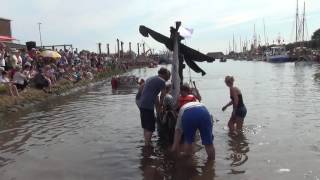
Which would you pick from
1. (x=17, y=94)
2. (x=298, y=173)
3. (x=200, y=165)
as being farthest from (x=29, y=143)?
(x=17, y=94)

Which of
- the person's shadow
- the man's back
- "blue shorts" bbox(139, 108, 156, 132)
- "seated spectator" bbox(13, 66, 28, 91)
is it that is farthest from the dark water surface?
"seated spectator" bbox(13, 66, 28, 91)

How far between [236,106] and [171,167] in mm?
3466

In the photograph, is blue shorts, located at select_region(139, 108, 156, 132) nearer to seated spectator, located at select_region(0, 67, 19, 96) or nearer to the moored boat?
seated spectator, located at select_region(0, 67, 19, 96)

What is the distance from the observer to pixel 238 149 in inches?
461

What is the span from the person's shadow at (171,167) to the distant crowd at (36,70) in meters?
12.3

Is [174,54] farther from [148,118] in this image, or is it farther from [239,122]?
[239,122]

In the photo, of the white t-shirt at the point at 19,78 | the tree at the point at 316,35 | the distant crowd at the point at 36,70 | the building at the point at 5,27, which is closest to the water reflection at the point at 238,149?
the distant crowd at the point at 36,70

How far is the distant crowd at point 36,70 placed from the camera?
75.7 feet

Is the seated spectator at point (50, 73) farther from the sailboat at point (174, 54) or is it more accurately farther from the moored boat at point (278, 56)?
the moored boat at point (278, 56)

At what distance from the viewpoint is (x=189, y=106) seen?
9.45 metres

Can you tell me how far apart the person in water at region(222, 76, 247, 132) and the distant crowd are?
11.6m

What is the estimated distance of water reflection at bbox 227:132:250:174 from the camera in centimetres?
1053

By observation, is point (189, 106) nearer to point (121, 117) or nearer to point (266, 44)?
point (121, 117)

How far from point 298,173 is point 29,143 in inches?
281
